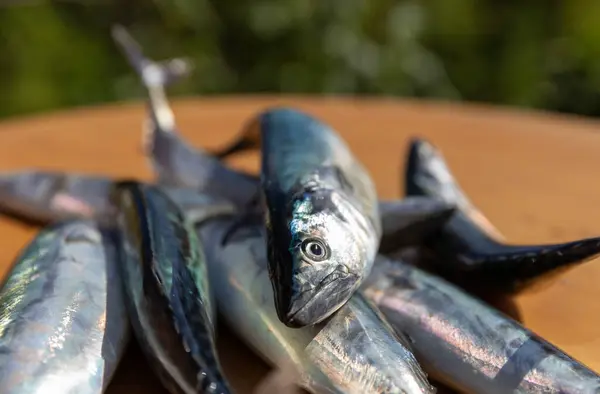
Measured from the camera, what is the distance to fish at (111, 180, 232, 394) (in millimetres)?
936

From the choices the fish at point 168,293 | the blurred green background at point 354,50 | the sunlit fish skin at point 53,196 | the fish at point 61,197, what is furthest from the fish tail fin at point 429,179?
the blurred green background at point 354,50

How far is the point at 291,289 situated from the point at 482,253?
483 mm

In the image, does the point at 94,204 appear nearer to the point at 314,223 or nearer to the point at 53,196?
the point at 53,196

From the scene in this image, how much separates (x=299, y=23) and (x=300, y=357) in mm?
2900

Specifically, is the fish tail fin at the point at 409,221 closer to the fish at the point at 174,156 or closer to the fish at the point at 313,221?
the fish at the point at 313,221

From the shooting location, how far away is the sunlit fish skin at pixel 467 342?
3.27 feet

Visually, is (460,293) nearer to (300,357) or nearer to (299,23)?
(300,357)

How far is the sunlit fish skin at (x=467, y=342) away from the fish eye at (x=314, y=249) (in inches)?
7.6

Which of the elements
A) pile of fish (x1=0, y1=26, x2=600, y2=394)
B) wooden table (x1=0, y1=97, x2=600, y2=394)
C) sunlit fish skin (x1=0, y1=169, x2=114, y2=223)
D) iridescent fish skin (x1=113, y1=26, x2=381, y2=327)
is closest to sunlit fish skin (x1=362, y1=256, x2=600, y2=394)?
pile of fish (x1=0, y1=26, x2=600, y2=394)

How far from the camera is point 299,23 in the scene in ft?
12.1

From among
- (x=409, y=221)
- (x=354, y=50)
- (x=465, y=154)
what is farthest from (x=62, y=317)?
(x=354, y=50)

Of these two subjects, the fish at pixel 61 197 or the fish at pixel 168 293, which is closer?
the fish at pixel 168 293

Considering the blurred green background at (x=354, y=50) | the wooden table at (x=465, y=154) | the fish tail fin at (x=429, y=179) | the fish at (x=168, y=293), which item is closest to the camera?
the fish at (x=168, y=293)

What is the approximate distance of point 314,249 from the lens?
3.31ft
